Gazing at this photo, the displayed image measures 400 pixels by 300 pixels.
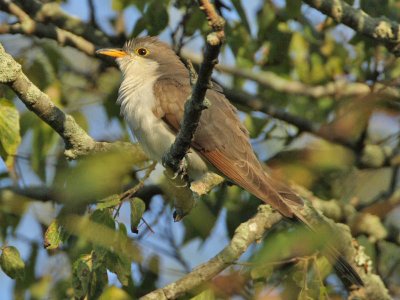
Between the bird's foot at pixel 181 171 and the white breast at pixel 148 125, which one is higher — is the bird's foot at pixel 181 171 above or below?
above

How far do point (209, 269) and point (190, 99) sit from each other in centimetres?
114

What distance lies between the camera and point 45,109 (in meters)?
3.93

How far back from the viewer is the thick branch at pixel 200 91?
2650 millimetres

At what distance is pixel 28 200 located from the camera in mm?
4805

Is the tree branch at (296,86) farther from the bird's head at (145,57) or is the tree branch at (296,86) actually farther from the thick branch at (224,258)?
the thick branch at (224,258)

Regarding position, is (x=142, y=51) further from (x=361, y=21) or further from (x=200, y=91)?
(x=200, y=91)

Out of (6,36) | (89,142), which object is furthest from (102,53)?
(89,142)

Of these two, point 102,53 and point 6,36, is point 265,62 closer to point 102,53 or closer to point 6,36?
point 102,53

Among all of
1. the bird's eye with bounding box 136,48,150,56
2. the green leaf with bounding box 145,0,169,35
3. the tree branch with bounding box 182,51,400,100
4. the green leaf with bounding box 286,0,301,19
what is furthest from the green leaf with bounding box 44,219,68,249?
the tree branch with bounding box 182,51,400,100

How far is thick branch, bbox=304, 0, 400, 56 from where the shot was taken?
15.7ft

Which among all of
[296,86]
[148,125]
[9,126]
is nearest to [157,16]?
[148,125]

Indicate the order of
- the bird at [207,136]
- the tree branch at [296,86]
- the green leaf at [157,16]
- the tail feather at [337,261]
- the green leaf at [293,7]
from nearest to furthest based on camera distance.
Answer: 1. the tail feather at [337,261]
2. the bird at [207,136]
3. the green leaf at [293,7]
4. the green leaf at [157,16]
5. the tree branch at [296,86]

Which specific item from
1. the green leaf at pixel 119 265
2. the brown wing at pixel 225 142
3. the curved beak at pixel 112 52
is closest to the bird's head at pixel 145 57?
the curved beak at pixel 112 52

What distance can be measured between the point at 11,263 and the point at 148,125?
1.56m
